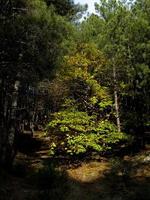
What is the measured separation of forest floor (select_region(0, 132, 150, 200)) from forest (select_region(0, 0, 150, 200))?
0.18 ft

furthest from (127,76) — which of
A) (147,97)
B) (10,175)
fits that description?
(10,175)

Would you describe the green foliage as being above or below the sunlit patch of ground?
above

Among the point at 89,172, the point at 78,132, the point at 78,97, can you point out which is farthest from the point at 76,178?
the point at 78,97

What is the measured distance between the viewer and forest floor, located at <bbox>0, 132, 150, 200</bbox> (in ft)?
55.0

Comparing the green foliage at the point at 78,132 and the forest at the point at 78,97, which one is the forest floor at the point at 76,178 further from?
the green foliage at the point at 78,132

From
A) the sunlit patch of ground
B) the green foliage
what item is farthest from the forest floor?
the green foliage

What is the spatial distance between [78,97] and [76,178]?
30.6 feet

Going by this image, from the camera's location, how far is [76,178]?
77.3 feet

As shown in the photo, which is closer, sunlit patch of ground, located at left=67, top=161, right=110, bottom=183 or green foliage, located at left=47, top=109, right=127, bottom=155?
sunlit patch of ground, located at left=67, top=161, right=110, bottom=183

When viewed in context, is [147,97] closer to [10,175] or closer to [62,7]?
[62,7]

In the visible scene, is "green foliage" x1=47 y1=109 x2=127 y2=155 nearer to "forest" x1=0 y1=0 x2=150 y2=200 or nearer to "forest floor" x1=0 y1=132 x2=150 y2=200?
"forest" x1=0 y1=0 x2=150 y2=200

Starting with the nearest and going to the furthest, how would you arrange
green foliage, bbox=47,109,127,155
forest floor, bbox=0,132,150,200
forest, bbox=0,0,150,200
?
1. forest floor, bbox=0,132,150,200
2. forest, bbox=0,0,150,200
3. green foliage, bbox=47,109,127,155

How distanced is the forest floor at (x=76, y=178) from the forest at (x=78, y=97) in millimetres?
54

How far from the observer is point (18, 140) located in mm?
32812
